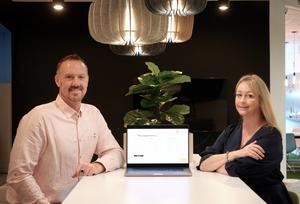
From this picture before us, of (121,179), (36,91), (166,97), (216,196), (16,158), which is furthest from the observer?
(36,91)

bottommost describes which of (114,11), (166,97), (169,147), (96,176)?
(96,176)

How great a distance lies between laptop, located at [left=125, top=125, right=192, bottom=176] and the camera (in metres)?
1.98

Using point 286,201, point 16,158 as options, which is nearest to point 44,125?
point 16,158

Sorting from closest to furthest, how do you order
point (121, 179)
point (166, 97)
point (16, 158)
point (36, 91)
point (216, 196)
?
point (216, 196) → point (121, 179) → point (16, 158) → point (166, 97) → point (36, 91)

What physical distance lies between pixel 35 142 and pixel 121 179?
503 millimetres

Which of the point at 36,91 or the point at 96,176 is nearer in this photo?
the point at 96,176

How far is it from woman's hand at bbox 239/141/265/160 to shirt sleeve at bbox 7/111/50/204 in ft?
3.25

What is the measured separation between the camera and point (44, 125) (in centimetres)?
202

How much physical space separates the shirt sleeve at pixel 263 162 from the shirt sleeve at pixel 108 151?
573 millimetres

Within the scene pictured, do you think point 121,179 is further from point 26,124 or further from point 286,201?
point 286,201

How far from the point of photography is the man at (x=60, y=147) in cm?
191

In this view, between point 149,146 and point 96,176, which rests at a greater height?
point 149,146

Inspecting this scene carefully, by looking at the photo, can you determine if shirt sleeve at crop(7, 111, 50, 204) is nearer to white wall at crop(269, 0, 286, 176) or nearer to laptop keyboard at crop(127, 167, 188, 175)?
laptop keyboard at crop(127, 167, 188, 175)

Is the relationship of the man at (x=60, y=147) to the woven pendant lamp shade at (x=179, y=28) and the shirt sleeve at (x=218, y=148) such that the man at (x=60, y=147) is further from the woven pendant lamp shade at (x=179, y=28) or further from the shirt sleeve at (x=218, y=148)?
the woven pendant lamp shade at (x=179, y=28)
